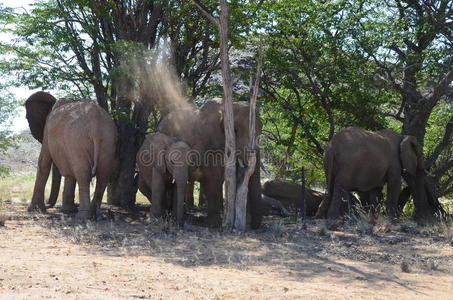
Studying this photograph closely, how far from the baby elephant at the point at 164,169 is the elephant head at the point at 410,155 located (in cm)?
563

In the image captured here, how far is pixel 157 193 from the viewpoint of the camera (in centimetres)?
1266

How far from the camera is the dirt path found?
22.4 ft

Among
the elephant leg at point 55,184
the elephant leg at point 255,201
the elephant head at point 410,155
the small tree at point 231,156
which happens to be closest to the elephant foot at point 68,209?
the elephant leg at point 55,184

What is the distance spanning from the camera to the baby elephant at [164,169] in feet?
39.2

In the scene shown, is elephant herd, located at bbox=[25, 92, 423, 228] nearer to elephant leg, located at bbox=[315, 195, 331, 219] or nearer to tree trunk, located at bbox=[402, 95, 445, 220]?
elephant leg, located at bbox=[315, 195, 331, 219]

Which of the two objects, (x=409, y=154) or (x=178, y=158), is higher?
(x=409, y=154)

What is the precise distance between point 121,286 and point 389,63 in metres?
12.8

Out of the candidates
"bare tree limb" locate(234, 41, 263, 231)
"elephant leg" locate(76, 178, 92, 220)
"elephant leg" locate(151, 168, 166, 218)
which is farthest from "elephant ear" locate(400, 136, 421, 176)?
"elephant leg" locate(76, 178, 92, 220)

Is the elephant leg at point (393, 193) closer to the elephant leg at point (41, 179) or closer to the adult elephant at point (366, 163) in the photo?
the adult elephant at point (366, 163)

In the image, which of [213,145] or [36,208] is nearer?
[213,145]

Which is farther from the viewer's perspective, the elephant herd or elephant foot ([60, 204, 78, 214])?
elephant foot ([60, 204, 78, 214])

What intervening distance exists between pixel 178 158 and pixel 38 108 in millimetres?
5393

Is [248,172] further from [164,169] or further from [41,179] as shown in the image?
[41,179]

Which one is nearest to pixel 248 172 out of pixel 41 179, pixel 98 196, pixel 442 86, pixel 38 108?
pixel 98 196
